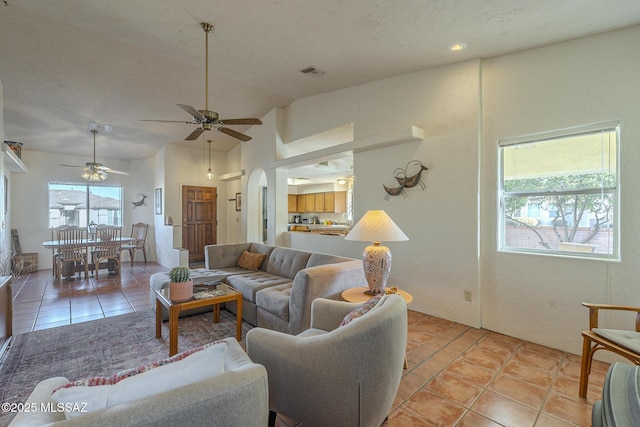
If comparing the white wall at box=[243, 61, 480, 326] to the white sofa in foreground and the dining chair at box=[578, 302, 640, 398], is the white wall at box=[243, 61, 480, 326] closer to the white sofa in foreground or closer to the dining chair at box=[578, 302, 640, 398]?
the dining chair at box=[578, 302, 640, 398]

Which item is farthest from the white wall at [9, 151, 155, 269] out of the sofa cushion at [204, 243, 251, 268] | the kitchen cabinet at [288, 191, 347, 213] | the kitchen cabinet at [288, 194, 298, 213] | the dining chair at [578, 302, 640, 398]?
the dining chair at [578, 302, 640, 398]

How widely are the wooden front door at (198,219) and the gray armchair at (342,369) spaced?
6477 mm

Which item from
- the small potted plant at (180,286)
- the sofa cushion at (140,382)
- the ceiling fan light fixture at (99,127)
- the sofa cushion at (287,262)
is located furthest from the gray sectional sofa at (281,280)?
the ceiling fan light fixture at (99,127)

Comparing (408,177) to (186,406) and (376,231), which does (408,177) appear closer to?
(376,231)

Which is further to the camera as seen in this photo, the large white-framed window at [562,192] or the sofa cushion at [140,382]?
the large white-framed window at [562,192]

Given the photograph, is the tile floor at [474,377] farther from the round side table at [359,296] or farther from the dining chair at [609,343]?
the round side table at [359,296]

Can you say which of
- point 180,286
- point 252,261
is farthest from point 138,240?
point 180,286

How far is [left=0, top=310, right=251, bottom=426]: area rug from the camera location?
7.47 feet

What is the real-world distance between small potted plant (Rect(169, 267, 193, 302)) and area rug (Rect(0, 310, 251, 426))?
52 centimetres

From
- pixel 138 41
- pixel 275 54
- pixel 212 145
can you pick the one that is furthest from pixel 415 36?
pixel 212 145

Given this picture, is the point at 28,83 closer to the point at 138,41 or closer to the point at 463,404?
the point at 138,41

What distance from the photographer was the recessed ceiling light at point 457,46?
287cm

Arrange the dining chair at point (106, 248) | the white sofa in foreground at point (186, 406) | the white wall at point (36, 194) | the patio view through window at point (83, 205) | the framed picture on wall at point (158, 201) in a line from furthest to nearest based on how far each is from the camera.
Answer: the framed picture on wall at point (158, 201) → the patio view through window at point (83, 205) → the white wall at point (36, 194) → the dining chair at point (106, 248) → the white sofa in foreground at point (186, 406)

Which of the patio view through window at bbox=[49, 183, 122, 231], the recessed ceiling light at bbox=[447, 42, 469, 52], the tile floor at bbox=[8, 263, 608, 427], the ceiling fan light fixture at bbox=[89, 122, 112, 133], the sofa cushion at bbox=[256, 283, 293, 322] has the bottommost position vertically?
→ the tile floor at bbox=[8, 263, 608, 427]
